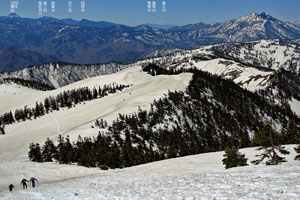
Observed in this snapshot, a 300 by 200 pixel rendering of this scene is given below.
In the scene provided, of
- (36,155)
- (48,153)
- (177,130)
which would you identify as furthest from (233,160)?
(177,130)

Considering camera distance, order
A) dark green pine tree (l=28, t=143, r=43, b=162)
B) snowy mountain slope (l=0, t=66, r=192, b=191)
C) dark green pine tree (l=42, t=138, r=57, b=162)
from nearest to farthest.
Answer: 1. snowy mountain slope (l=0, t=66, r=192, b=191)
2. dark green pine tree (l=28, t=143, r=43, b=162)
3. dark green pine tree (l=42, t=138, r=57, b=162)

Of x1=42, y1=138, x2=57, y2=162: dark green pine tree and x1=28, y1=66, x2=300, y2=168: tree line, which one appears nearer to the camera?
x1=42, y1=138, x2=57, y2=162: dark green pine tree

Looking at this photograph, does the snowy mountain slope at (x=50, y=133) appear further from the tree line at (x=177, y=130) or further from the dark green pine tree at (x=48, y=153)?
the tree line at (x=177, y=130)

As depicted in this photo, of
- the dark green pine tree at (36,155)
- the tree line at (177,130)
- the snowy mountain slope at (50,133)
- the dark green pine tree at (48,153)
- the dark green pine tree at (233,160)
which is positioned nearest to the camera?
the dark green pine tree at (233,160)

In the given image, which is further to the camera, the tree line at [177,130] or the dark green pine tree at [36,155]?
the tree line at [177,130]

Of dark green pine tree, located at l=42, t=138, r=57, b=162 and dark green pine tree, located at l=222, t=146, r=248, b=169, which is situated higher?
dark green pine tree, located at l=222, t=146, r=248, b=169

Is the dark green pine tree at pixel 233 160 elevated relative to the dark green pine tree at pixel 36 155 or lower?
elevated

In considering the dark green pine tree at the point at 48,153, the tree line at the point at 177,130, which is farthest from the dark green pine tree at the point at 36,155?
the tree line at the point at 177,130

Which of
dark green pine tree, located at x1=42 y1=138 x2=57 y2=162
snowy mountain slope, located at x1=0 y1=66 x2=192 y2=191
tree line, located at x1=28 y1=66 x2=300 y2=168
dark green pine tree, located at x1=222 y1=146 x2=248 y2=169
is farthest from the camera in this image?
tree line, located at x1=28 y1=66 x2=300 y2=168

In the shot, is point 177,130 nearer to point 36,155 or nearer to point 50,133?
point 50,133

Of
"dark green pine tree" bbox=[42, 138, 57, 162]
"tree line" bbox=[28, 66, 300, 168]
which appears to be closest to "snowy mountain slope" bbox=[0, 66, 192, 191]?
"dark green pine tree" bbox=[42, 138, 57, 162]

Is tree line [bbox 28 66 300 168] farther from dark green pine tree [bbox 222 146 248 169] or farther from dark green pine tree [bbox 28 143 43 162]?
dark green pine tree [bbox 222 146 248 169]

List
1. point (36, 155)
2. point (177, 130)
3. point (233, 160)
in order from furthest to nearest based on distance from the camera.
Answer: point (177, 130) < point (36, 155) < point (233, 160)

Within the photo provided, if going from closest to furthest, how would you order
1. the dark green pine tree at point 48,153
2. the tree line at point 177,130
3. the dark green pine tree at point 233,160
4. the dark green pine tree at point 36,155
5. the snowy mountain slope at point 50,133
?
the dark green pine tree at point 233,160
the snowy mountain slope at point 50,133
the dark green pine tree at point 36,155
the dark green pine tree at point 48,153
the tree line at point 177,130
